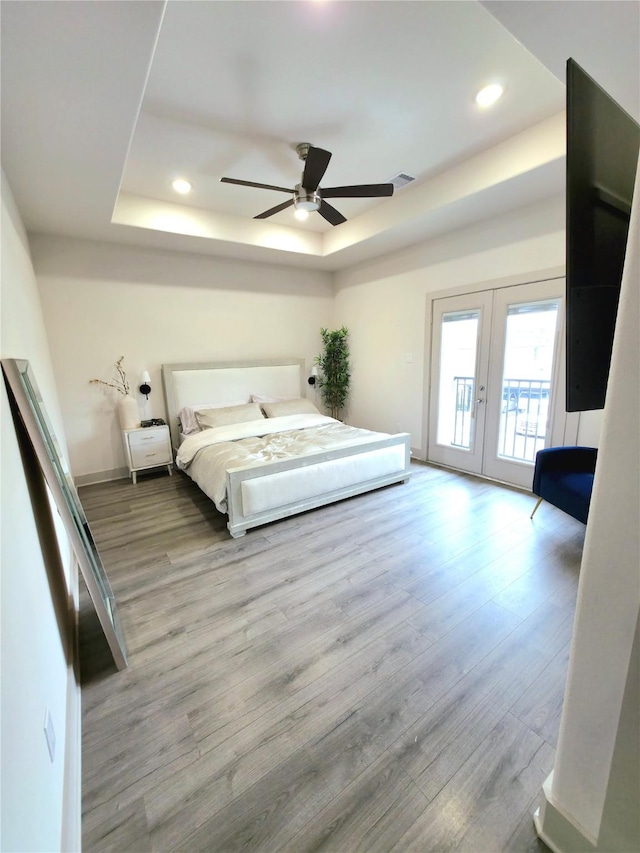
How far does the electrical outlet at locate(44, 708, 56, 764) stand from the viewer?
100 cm

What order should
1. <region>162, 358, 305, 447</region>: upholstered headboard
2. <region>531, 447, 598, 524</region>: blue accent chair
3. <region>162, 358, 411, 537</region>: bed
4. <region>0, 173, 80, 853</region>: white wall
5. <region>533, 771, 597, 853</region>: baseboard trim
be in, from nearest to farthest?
<region>0, 173, 80, 853</region>: white wall < <region>533, 771, 597, 853</region>: baseboard trim < <region>531, 447, 598, 524</region>: blue accent chair < <region>162, 358, 411, 537</region>: bed < <region>162, 358, 305, 447</region>: upholstered headboard

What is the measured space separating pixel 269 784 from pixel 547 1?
292 cm

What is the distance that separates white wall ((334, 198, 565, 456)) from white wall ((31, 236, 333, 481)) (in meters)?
1.31

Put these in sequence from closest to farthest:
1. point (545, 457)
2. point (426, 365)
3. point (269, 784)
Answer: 1. point (269, 784)
2. point (545, 457)
3. point (426, 365)

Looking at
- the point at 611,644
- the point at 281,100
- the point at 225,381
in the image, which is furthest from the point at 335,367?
the point at 611,644

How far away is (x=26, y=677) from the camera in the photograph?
0.90 meters

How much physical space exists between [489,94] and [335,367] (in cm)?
354

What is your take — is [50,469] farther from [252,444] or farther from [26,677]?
[252,444]

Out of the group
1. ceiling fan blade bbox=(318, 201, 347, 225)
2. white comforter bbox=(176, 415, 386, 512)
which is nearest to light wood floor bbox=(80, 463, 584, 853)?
white comforter bbox=(176, 415, 386, 512)

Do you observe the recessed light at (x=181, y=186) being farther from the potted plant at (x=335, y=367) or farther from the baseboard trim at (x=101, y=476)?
the baseboard trim at (x=101, y=476)

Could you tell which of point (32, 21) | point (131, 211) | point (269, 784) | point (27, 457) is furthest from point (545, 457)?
point (131, 211)

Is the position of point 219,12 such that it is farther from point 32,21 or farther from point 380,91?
point 380,91

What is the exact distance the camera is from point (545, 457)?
2742mm

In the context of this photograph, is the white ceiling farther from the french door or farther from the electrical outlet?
the electrical outlet
